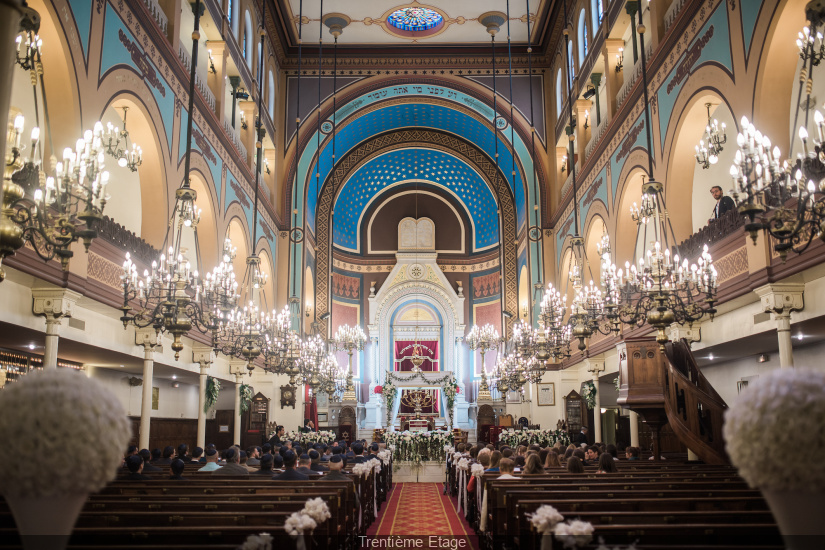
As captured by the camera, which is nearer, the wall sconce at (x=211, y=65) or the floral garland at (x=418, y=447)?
the wall sconce at (x=211, y=65)

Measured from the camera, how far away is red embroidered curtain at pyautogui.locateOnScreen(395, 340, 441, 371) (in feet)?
108

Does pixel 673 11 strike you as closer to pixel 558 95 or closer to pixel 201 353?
pixel 558 95

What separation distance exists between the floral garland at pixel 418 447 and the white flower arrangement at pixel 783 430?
18618 millimetres

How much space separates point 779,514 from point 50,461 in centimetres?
286

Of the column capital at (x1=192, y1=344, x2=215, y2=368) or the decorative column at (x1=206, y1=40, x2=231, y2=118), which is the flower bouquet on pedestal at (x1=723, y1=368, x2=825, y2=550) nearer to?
the column capital at (x1=192, y1=344, x2=215, y2=368)

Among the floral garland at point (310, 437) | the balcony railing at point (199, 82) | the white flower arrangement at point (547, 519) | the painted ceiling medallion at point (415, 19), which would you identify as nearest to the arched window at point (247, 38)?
the balcony railing at point (199, 82)

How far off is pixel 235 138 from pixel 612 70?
10.6 meters

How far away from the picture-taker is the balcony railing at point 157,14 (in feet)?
42.1

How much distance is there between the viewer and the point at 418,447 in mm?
21281

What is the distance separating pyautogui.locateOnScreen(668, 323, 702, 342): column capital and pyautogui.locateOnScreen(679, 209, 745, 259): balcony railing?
4.49 feet

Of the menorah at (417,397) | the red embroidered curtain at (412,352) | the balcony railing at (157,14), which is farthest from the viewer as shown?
the red embroidered curtain at (412,352)

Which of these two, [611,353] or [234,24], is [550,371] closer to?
[611,353]

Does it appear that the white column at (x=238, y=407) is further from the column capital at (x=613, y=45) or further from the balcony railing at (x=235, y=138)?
the column capital at (x=613, y=45)

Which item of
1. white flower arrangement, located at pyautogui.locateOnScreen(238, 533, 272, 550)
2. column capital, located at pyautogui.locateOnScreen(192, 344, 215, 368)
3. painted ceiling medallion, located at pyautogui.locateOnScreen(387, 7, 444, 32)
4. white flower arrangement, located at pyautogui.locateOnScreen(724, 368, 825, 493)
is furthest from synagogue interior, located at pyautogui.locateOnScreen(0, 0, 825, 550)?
white flower arrangement, located at pyautogui.locateOnScreen(238, 533, 272, 550)
